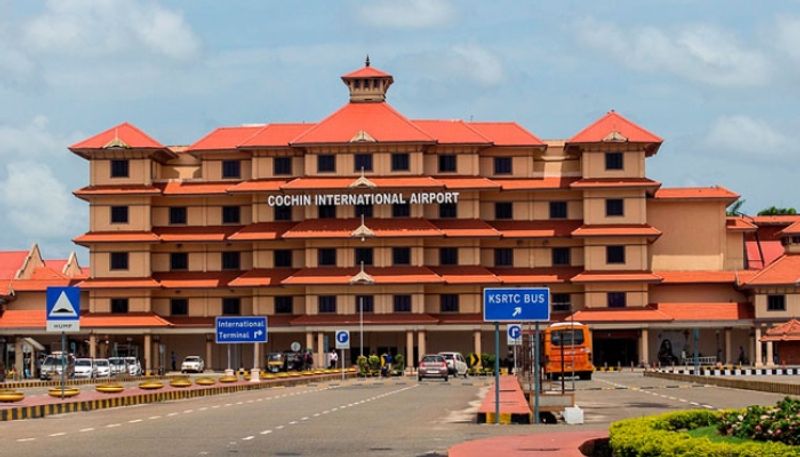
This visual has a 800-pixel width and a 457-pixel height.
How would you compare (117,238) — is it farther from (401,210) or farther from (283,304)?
(401,210)

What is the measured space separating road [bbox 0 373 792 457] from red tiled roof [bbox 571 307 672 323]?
176ft

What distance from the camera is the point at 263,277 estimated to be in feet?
354

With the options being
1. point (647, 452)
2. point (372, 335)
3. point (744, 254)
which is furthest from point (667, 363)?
point (647, 452)

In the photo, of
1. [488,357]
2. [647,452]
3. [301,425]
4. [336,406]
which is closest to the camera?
[647,452]

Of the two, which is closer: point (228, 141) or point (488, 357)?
point (488, 357)

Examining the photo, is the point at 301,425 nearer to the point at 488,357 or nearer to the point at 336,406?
the point at 336,406

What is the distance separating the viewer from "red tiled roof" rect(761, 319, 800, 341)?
95.1 meters

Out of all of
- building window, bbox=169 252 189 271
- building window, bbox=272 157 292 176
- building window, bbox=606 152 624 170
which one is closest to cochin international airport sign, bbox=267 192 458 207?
building window, bbox=272 157 292 176

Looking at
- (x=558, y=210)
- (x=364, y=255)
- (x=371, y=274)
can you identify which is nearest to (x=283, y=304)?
(x=364, y=255)

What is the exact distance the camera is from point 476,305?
106938 millimetres

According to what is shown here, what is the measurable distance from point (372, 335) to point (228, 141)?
19.1m

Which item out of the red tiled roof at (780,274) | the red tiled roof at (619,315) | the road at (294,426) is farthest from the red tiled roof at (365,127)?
the road at (294,426)

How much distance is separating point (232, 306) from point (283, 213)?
7.92 metres

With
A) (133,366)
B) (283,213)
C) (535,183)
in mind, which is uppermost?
(535,183)
